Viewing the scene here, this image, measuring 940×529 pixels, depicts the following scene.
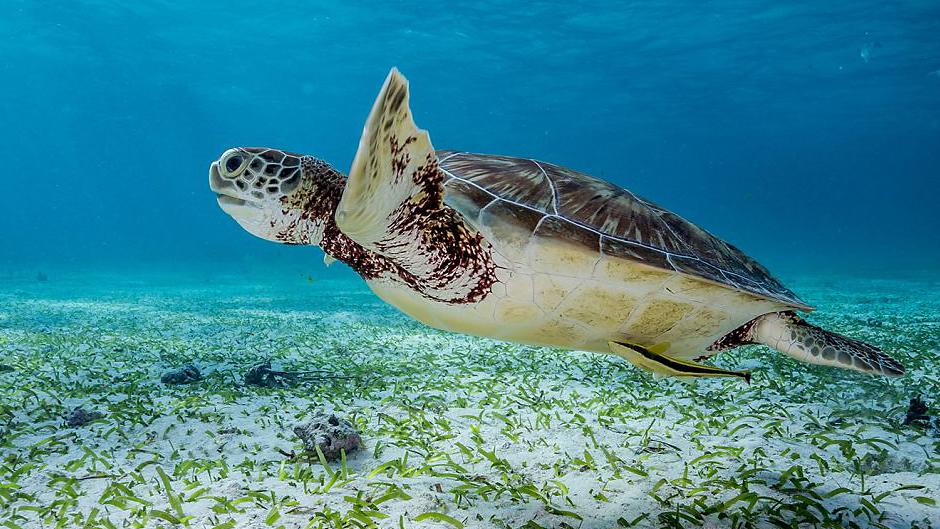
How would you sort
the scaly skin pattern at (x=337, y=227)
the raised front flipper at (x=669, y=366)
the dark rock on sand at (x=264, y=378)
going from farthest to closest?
the dark rock on sand at (x=264, y=378) → the scaly skin pattern at (x=337, y=227) → the raised front flipper at (x=669, y=366)

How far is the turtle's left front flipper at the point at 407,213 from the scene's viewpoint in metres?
2.30

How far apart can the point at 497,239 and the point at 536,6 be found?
26.8 m

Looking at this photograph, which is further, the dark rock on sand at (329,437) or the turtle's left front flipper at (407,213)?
the dark rock on sand at (329,437)

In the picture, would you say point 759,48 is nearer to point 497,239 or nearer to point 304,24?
point 304,24

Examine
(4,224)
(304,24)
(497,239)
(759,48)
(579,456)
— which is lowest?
(4,224)

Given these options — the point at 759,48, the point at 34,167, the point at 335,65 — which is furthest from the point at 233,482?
the point at 34,167

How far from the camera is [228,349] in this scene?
21.0 feet

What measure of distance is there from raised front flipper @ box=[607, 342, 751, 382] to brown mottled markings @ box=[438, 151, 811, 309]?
0.49 metres

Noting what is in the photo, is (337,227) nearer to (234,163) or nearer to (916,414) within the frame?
(234,163)

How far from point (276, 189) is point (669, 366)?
238 cm

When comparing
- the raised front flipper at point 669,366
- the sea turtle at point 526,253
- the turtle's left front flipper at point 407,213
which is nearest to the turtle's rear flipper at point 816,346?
the sea turtle at point 526,253

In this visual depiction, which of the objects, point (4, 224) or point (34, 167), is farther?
point (4, 224)

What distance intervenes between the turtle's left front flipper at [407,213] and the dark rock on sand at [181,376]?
290 centimetres

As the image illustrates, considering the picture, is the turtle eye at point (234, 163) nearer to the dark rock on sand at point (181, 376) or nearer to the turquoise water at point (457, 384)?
the turquoise water at point (457, 384)
